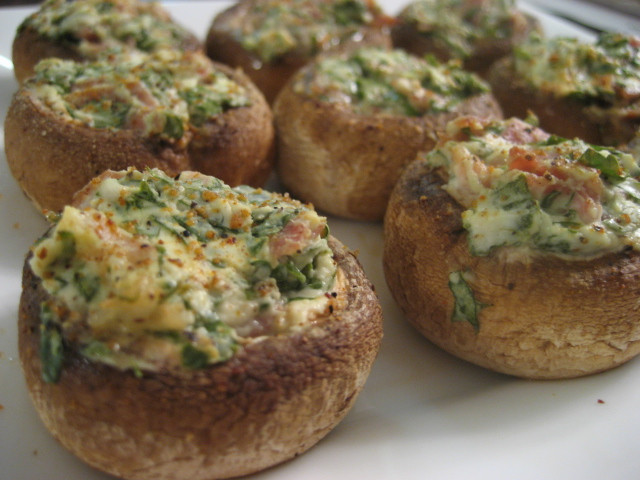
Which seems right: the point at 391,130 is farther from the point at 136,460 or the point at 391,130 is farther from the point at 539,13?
the point at 539,13

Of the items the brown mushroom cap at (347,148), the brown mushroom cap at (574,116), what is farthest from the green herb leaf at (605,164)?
the brown mushroom cap at (574,116)

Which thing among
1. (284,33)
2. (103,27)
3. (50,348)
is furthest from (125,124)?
(284,33)

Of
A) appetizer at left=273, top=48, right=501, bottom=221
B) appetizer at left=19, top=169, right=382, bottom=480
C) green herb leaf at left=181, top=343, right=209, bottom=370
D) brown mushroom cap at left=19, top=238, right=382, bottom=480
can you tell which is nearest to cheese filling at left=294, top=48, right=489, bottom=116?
appetizer at left=273, top=48, right=501, bottom=221

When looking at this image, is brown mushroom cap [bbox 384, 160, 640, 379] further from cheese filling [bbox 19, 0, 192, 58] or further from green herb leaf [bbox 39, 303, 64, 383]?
cheese filling [bbox 19, 0, 192, 58]

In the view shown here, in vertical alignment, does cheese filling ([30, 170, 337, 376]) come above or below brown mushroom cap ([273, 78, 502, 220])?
above

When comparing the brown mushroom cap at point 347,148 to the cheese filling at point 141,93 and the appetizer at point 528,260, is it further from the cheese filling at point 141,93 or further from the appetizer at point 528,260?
the appetizer at point 528,260

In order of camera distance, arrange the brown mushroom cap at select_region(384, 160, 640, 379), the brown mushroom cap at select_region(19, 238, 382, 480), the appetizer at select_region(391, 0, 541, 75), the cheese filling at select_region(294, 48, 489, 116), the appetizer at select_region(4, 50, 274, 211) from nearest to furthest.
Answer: the brown mushroom cap at select_region(19, 238, 382, 480) → the brown mushroom cap at select_region(384, 160, 640, 379) → the appetizer at select_region(4, 50, 274, 211) → the cheese filling at select_region(294, 48, 489, 116) → the appetizer at select_region(391, 0, 541, 75)
